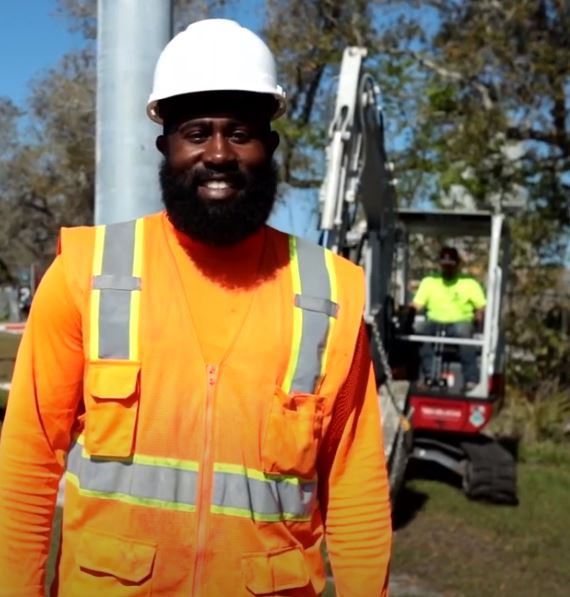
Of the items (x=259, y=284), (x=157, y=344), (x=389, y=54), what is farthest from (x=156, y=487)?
(x=389, y=54)

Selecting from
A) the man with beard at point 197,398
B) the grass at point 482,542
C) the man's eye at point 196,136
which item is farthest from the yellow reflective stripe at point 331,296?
the grass at point 482,542

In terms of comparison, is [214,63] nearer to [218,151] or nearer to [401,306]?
[218,151]

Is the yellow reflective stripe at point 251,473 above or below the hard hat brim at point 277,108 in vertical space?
below

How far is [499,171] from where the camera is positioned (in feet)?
40.9

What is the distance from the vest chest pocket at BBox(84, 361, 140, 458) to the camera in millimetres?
1960

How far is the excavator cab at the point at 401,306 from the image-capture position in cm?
704

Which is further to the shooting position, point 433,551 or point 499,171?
point 499,171

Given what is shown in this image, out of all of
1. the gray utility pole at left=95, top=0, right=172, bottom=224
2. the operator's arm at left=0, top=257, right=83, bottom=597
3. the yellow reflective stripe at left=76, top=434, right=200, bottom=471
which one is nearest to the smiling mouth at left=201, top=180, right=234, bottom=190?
the operator's arm at left=0, top=257, right=83, bottom=597

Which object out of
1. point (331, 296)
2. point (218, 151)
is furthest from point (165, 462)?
point (218, 151)

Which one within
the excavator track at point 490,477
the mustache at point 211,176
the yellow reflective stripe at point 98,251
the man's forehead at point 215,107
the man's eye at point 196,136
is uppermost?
the man's forehead at point 215,107

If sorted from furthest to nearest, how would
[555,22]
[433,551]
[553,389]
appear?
[553,389] → [555,22] → [433,551]

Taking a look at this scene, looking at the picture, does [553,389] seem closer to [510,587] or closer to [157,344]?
[510,587]

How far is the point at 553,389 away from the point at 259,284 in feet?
36.0

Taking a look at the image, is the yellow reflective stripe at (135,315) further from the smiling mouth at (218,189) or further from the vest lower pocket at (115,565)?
the vest lower pocket at (115,565)
